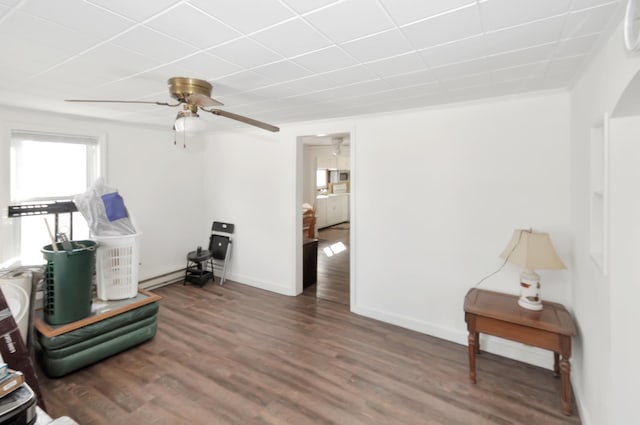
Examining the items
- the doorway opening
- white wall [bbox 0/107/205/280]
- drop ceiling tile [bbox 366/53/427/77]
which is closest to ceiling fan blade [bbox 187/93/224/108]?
drop ceiling tile [bbox 366/53/427/77]

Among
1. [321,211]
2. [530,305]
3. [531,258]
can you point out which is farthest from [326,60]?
[321,211]

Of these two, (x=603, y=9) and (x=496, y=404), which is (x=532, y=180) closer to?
(x=603, y=9)

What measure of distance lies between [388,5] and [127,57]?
156 cm

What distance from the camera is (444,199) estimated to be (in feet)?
10.3

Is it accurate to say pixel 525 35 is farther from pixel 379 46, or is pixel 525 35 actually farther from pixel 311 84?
pixel 311 84

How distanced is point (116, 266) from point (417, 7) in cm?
319

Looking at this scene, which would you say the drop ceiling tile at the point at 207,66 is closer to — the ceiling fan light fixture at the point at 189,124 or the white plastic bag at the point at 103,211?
the ceiling fan light fixture at the point at 189,124

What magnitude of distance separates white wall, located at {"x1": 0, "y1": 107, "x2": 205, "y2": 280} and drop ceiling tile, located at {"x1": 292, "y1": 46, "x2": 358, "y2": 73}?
3076mm

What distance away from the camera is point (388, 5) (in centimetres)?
135

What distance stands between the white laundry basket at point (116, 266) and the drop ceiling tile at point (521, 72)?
3.37m

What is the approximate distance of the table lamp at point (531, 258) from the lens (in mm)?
2340

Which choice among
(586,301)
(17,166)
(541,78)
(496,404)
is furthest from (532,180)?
(17,166)

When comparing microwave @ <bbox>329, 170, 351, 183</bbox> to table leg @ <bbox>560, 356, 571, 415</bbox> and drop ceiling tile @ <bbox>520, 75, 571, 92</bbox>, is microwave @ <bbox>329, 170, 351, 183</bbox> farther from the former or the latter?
table leg @ <bbox>560, 356, 571, 415</bbox>

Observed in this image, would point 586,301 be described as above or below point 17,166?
below
